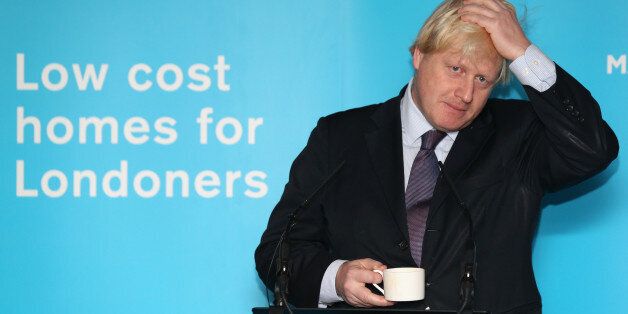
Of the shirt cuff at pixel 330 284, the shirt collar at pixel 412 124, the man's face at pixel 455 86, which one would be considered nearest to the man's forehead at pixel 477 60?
the man's face at pixel 455 86

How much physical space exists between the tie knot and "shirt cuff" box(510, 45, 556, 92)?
0.95 feet

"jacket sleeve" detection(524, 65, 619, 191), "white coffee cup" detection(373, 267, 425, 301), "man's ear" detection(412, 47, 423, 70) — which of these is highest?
"man's ear" detection(412, 47, 423, 70)

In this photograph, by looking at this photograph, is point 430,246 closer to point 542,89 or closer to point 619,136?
point 542,89

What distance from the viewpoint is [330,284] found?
2461 millimetres

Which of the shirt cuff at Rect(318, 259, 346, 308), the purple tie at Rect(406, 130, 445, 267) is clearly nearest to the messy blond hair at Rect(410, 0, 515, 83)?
the purple tie at Rect(406, 130, 445, 267)

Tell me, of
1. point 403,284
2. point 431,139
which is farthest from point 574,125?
point 403,284

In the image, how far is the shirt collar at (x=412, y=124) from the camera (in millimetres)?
2656

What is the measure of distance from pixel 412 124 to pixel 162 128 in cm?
91

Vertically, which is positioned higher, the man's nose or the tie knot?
the man's nose

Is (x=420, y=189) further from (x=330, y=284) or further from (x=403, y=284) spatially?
(x=403, y=284)

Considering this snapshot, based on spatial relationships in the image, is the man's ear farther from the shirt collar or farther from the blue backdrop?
the blue backdrop

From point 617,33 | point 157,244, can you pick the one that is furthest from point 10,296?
point 617,33

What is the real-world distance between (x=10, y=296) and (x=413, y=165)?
1462 millimetres

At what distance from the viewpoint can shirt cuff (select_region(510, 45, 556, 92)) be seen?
2430 mm
